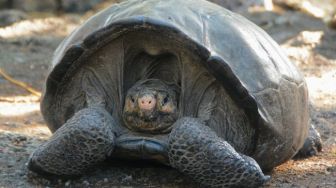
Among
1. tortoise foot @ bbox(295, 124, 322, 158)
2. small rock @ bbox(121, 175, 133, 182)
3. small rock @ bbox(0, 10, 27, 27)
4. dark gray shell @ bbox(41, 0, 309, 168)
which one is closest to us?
dark gray shell @ bbox(41, 0, 309, 168)

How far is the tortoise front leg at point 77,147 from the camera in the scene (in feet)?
9.41

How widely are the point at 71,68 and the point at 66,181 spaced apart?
1.75ft

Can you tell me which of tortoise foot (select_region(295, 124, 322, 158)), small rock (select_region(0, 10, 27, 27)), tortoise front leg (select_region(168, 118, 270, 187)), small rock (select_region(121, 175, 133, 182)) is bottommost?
small rock (select_region(0, 10, 27, 27))

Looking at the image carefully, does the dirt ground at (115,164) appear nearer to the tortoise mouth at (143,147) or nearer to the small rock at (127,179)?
the small rock at (127,179)

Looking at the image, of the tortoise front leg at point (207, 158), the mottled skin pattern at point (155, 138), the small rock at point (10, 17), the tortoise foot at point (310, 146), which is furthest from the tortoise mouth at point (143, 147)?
the small rock at point (10, 17)

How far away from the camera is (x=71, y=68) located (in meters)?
3.21

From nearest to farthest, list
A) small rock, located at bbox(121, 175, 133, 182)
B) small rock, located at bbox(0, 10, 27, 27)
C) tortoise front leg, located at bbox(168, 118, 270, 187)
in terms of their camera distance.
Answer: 1. tortoise front leg, located at bbox(168, 118, 270, 187)
2. small rock, located at bbox(121, 175, 133, 182)
3. small rock, located at bbox(0, 10, 27, 27)

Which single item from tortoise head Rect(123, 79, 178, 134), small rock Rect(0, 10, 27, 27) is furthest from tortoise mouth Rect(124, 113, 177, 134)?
small rock Rect(0, 10, 27, 27)

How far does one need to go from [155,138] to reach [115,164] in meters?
0.38

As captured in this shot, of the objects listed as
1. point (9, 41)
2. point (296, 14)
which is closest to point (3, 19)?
point (9, 41)

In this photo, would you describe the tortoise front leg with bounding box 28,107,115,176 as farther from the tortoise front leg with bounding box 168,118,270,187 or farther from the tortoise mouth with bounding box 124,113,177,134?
the tortoise front leg with bounding box 168,118,270,187

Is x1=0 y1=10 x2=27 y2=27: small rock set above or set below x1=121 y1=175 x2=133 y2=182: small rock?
below

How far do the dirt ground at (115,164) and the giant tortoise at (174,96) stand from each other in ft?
0.39

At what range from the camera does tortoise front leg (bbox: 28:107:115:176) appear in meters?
2.87
